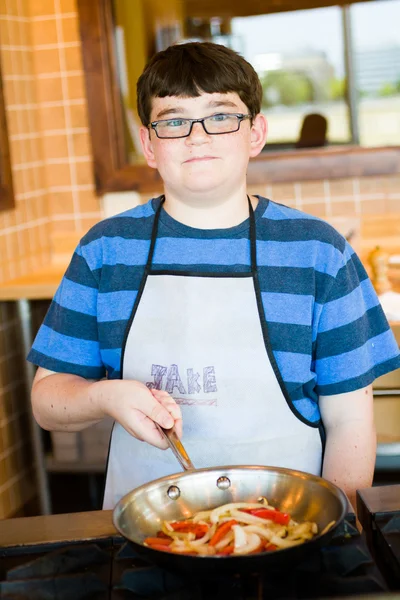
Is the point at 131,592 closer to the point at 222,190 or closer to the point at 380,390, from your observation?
the point at 222,190

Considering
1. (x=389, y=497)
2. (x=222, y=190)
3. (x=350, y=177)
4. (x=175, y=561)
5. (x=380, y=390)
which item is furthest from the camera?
(x=350, y=177)

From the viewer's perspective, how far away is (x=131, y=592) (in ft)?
3.13

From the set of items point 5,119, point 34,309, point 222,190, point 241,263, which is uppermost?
point 5,119

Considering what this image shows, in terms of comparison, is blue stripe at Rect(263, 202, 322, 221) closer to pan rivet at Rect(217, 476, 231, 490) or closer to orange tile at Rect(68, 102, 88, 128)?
pan rivet at Rect(217, 476, 231, 490)

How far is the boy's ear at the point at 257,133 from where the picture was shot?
62.0 inches

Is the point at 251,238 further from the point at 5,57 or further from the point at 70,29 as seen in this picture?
the point at 70,29

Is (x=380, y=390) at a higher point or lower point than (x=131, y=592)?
lower

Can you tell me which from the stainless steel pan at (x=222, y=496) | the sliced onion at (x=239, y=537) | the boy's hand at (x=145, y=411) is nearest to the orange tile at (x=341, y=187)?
the boy's hand at (x=145, y=411)

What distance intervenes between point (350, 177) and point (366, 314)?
198 cm

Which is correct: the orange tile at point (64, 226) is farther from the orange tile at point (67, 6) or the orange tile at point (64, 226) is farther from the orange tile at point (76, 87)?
the orange tile at point (67, 6)

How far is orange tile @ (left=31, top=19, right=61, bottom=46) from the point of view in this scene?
3.52 m

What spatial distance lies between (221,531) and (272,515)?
8cm

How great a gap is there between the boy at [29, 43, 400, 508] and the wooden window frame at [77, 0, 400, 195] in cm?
189

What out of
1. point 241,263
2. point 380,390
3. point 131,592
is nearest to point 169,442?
point 131,592
